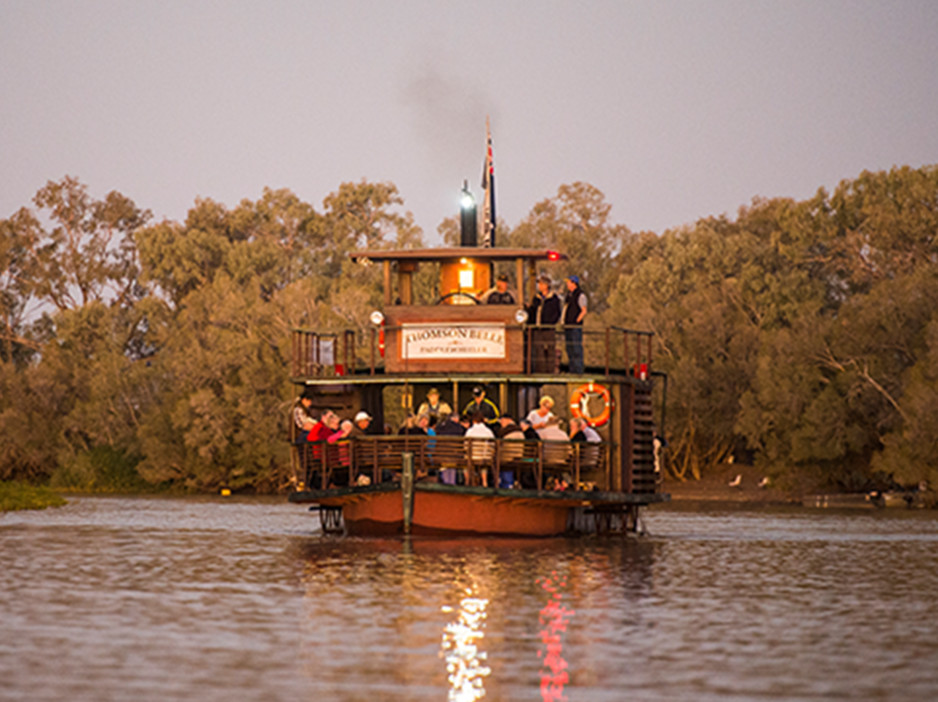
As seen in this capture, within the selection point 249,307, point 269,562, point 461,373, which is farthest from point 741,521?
point 249,307

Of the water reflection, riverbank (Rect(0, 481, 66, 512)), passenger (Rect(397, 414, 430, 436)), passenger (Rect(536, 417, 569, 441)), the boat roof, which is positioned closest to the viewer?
the water reflection

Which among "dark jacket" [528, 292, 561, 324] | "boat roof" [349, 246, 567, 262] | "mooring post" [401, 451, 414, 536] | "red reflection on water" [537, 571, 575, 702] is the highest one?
"boat roof" [349, 246, 567, 262]

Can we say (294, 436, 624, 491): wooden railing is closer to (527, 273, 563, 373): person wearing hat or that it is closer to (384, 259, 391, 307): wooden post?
(527, 273, 563, 373): person wearing hat

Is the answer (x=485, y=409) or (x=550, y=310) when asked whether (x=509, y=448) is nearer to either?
(x=485, y=409)

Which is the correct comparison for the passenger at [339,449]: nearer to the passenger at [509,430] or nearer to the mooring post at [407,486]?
the mooring post at [407,486]

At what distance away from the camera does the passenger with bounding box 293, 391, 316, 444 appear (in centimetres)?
2512

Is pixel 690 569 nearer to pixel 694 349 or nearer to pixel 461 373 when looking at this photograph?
pixel 461 373

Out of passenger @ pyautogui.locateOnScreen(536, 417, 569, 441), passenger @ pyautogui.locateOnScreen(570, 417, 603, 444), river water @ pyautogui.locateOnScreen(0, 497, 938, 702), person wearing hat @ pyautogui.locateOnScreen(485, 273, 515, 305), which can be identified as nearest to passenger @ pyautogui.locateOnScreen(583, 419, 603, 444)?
passenger @ pyautogui.locateOnScreen(570, 417, 603, 444)

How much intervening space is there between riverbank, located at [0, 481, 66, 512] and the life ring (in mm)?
19541

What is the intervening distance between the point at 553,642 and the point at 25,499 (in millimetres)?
31175

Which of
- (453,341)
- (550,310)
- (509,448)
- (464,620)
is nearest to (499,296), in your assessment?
(550,310)

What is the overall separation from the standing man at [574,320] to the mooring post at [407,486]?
3226 mm

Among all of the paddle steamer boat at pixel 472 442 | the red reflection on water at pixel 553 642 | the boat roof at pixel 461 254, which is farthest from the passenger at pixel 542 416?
the red reflection on water at pixel 553 642

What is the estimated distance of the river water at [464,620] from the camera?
1148 centimetres
